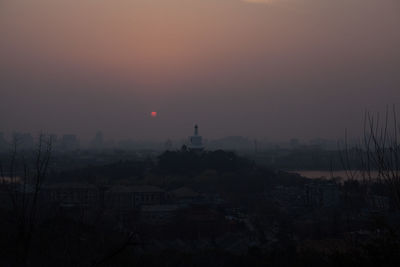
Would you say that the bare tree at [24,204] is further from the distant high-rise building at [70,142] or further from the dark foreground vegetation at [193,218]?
the distant high-rise building at [70,142]

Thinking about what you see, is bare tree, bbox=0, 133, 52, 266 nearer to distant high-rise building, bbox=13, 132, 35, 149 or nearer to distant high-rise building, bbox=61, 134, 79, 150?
distant high-rise building, bbox=13, 132, 35, 149

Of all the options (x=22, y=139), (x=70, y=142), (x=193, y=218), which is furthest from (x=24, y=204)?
(x=70, y=142)

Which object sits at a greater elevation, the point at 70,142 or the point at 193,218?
the point at 70,142

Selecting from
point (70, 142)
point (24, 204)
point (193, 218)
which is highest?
point (70, 142)

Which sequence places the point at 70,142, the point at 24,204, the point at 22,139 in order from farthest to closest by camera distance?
the point at 70,142 → the point at 22,139 → the point at 24,204

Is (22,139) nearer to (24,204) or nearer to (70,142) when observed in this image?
(24,204)

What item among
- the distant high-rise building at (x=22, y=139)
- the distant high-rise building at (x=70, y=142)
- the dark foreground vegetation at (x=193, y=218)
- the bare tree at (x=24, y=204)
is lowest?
the dark foreground vegetation at (x=193, y=218)

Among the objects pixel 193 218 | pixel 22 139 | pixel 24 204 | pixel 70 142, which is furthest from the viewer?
pixel 70 142

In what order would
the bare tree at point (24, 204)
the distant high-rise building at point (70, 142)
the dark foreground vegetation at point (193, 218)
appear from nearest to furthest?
the bare tree at point (24, 204)
the dark foreground vegetation at point (193, 218)
the distant high-rise building at point (70, 142)

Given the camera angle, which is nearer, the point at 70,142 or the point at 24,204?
the point at 24,204

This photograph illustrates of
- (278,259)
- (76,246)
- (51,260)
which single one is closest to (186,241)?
(278,259)

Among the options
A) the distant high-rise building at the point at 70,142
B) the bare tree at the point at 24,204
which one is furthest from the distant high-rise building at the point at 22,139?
the distant high-rise building at the point at 70,142
